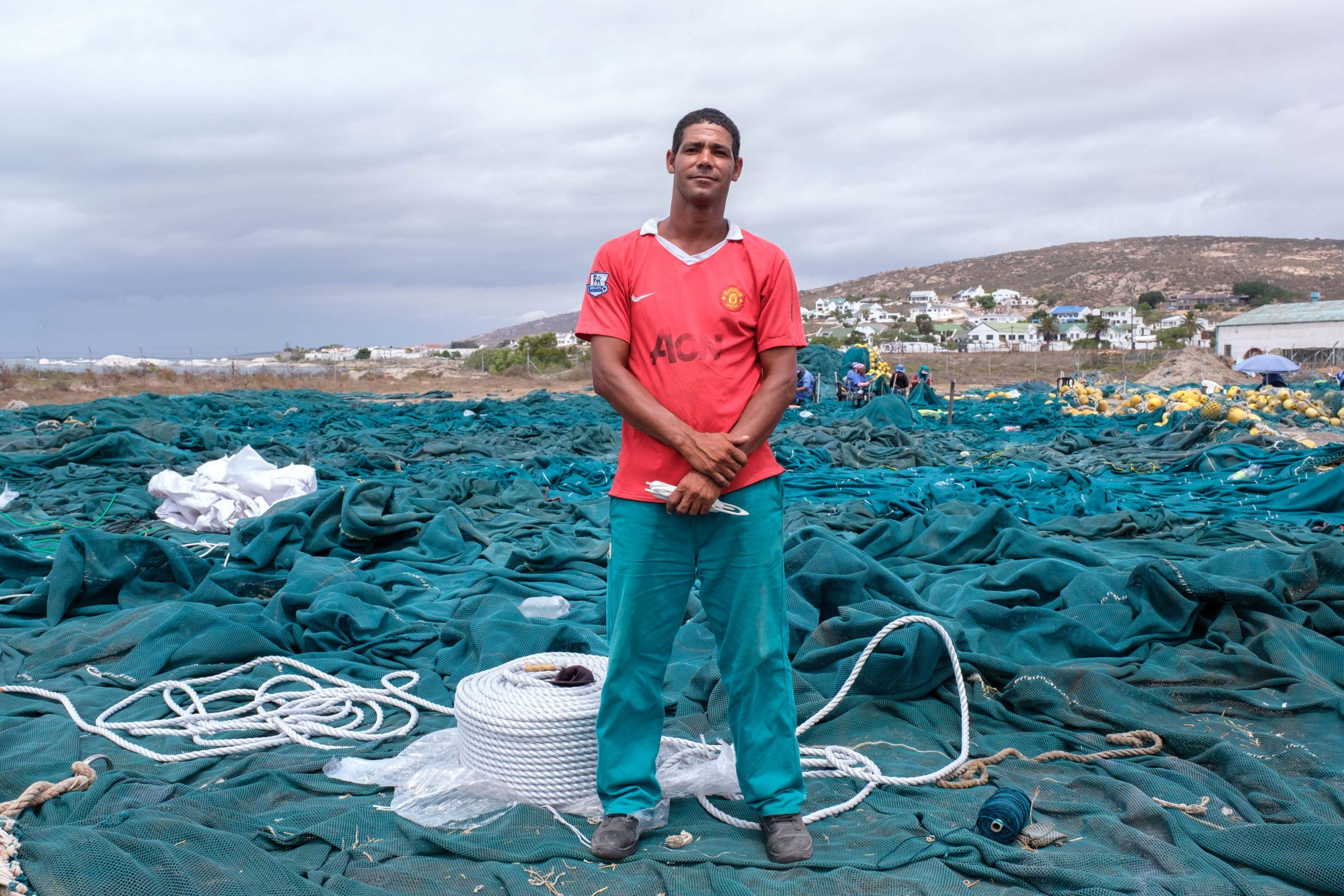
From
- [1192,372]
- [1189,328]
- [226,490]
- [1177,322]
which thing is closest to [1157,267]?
[1177,322]

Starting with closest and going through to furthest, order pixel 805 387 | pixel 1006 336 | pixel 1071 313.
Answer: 1. pixel 805 387
2. pixel 1071 313
3. pixel 1006 336

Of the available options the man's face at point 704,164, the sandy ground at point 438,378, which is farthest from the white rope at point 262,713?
the sandy ground at point 438,378

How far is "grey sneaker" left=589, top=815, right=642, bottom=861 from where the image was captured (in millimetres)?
2514

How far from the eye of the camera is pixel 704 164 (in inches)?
99.4

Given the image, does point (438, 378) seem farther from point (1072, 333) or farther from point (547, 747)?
point (1072, 333)

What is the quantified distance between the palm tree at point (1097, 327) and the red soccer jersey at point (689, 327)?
45.8m

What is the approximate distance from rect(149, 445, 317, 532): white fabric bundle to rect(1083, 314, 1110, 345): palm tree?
4278cm

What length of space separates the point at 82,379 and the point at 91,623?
24.0 m

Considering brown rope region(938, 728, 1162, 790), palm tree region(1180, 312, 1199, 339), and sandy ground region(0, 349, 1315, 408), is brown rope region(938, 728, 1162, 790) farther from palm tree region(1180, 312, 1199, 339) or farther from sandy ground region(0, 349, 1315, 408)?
palm tree region(1180, 312, 1199, 339)

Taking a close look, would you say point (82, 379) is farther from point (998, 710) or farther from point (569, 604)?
point (998, 710)

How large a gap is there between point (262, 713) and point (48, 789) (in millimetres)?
879

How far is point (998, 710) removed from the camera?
3.60 metres

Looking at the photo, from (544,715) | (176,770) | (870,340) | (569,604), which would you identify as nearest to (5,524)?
(569,604)

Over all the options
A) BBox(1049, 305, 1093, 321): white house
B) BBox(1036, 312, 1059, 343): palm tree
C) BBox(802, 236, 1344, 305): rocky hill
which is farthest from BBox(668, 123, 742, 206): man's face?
BBox(802, 236, 1344, 305): rocky hill
